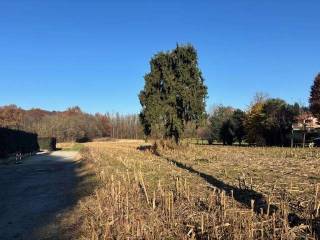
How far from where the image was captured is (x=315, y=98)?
2327 inches

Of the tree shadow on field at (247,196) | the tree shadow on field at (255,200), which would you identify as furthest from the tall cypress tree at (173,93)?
the tree shadow on field at (247,196)

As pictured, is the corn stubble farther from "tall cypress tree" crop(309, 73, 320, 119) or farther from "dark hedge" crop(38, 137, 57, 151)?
"dark hedge" crop(38, 137, 57, 151)

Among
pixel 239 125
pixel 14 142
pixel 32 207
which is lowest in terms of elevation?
pixel 32 207

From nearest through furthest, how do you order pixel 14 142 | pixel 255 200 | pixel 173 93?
pixel 255 200 → pixel 173 93 → pixel 14 142

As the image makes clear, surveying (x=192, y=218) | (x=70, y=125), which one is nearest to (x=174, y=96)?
(x=192, y=218)

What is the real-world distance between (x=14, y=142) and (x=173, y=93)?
23.0 meters

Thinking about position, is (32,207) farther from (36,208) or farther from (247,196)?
(247,196)

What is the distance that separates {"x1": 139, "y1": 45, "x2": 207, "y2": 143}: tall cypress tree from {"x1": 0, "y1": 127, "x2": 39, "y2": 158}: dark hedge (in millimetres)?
15361

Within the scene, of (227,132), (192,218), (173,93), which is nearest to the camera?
(192,218)

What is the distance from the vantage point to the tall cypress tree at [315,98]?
58.5 meters

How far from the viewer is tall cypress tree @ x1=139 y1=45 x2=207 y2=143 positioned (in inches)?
1614

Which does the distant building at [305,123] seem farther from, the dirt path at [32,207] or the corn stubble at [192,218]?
the corn stubble at [192,218]

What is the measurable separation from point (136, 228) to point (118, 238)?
1.51 ft

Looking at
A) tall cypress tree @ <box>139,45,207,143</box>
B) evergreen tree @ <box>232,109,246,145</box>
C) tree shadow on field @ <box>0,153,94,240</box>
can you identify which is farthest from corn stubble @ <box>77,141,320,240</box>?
evergreen tree @ <box>232,109,246,145</box>
